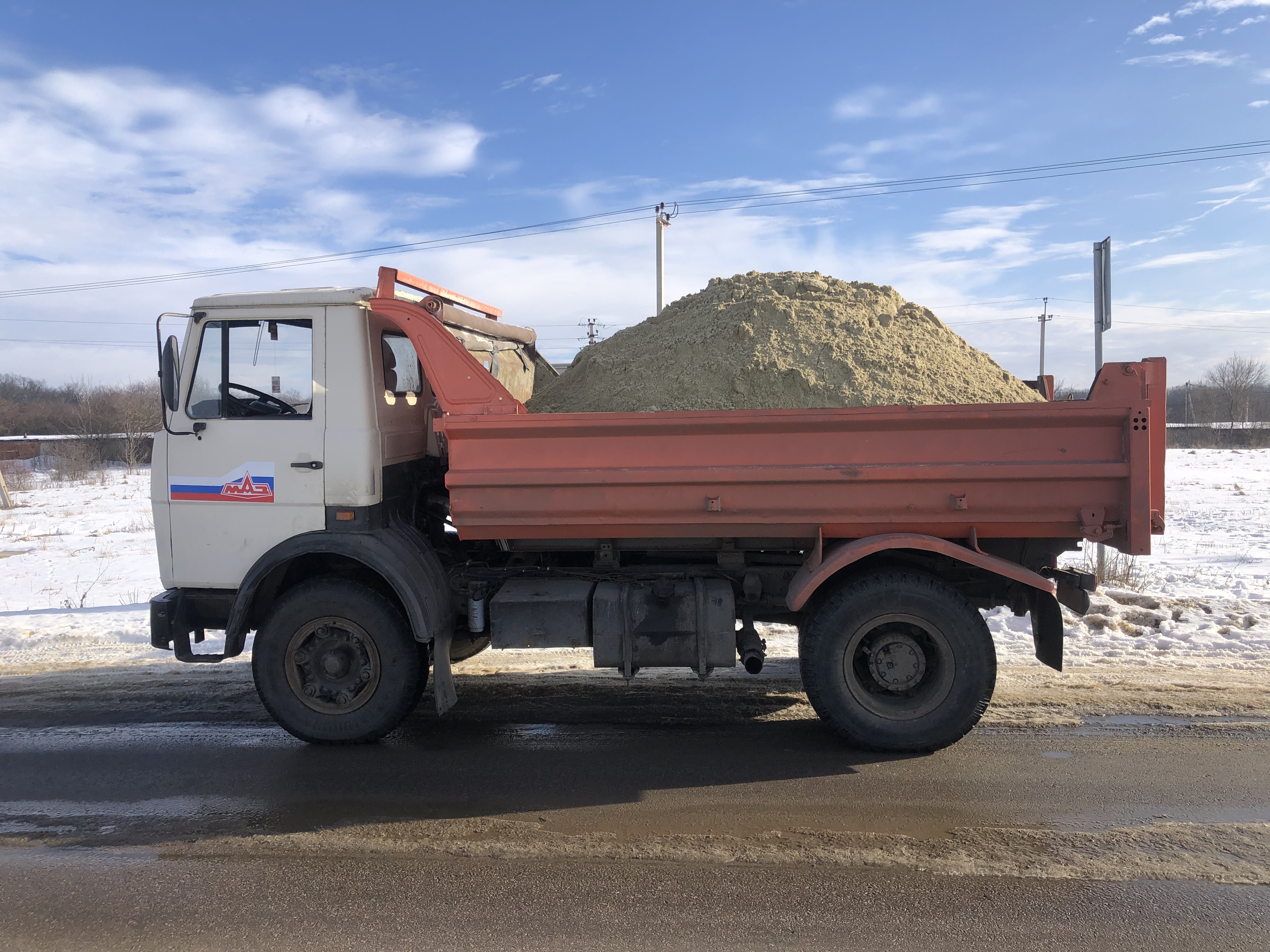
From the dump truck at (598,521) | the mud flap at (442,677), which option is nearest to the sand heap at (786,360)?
the dump truck at (598,521)

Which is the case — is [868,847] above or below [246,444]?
below

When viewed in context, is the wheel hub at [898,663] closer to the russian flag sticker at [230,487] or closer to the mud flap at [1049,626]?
the mud flap at [1049,626]

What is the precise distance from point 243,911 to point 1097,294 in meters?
9.06

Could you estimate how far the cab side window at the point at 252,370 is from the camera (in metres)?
4.99

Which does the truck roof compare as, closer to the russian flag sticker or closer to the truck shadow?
the russian flag sticker

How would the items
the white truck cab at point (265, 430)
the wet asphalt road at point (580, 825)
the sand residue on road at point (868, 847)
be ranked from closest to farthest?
the wet asphalt road at point (580, 825) → the sand residue on road at point (868, 847) → the white truck cab at point (265, 430)

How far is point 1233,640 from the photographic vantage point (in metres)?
6.54

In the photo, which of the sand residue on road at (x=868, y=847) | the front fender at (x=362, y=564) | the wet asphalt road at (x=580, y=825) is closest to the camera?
the wet asphalt road at (x=580, y=825)

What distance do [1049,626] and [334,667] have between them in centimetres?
440

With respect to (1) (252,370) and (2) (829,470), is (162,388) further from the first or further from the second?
(2) (829,470)

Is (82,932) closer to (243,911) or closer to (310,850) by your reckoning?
(243,911)

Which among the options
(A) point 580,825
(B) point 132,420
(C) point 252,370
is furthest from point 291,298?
(B) point 132,420

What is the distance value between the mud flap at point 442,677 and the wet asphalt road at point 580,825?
29 cm

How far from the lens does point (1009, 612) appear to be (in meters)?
7.83
